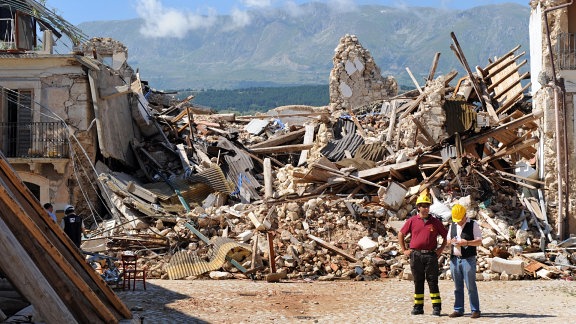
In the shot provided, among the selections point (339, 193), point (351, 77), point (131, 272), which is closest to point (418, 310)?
point (131, 272)

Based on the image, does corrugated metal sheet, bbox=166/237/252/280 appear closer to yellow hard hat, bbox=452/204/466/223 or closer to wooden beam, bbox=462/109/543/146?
wooden beam, bbox=462/109/543/146

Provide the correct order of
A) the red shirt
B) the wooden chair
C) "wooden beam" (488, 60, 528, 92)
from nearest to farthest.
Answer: the red shirt → the wooden chair → "wooden beam" (488, 60, 528, 92)

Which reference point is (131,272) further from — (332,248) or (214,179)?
(214,179)

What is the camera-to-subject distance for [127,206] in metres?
21.5

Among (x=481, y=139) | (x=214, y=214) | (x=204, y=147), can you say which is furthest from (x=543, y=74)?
(x=204, y=147)

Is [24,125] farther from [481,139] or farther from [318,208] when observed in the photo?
[481,139]

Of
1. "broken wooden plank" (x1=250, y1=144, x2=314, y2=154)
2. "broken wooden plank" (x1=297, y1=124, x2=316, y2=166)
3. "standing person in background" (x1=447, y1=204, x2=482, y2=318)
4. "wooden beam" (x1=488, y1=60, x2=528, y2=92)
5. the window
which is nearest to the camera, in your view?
"standing person in background" (x1=447, y1=204, x2=482, y2=318)

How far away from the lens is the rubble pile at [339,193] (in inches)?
710

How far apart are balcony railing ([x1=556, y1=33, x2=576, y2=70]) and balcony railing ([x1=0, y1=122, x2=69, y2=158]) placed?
12.1 meters

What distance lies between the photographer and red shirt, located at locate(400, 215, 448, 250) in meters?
11.9

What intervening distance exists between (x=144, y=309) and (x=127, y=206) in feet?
28.2

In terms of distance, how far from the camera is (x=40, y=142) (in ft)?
73.2

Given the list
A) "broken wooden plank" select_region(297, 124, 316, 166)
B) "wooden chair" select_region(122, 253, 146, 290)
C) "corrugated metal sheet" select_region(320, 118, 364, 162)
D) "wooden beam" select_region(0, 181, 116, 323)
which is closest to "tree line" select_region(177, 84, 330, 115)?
"broken wooden plank" select_region(297, 124, 316, 166)

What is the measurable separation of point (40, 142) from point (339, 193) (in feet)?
25.3
